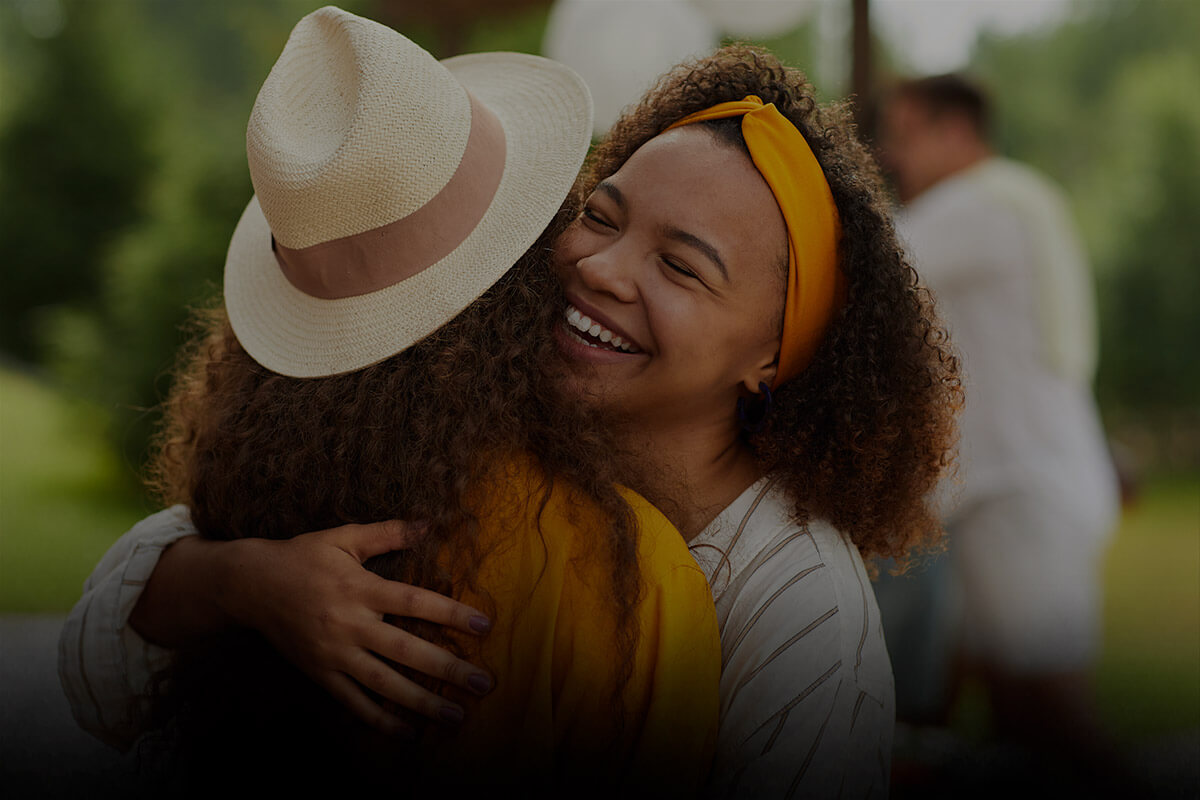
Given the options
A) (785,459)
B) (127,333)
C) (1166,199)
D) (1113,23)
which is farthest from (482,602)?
(1113,23)

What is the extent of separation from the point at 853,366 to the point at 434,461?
80 cm

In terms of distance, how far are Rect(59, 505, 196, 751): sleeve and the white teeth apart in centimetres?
87

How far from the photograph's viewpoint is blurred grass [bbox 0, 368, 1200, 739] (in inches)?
162

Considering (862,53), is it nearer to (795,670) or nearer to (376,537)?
(795,670)

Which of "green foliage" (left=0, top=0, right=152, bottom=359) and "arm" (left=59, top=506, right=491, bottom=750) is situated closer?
"arm" (left=59, top=506, right=491, bottom=750)

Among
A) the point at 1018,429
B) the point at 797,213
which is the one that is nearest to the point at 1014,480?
the point at 1018,429

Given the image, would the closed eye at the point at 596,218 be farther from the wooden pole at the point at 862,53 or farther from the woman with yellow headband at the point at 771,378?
the wooden pole at the point at 862,53

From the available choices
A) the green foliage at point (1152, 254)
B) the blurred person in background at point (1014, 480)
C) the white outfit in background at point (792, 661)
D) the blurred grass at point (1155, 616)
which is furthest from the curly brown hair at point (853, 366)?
the green foliage at point (1152, 254)

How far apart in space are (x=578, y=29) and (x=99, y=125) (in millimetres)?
7323

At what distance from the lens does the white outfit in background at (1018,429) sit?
13.4 feet

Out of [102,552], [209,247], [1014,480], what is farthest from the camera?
[209,247]

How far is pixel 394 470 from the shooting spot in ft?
5.57

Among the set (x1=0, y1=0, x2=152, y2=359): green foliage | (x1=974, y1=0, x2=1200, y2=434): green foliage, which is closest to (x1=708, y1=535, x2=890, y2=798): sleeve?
(x1=0, y1=0, x2=152, y2=359): green foliage

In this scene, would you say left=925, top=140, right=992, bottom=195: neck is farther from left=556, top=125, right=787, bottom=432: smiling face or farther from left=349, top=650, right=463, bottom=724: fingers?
left=349, top=650, right=463, bottom=724: fingers
